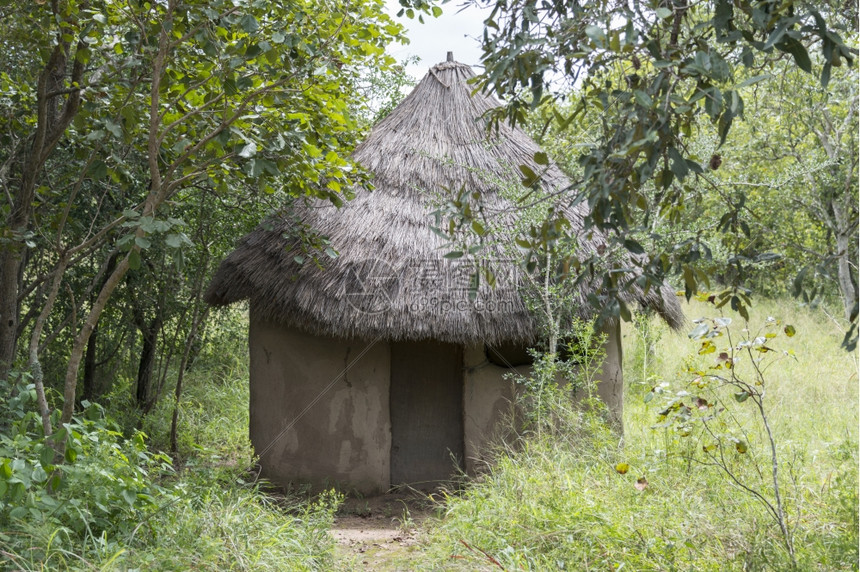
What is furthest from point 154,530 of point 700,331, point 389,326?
point 700,331

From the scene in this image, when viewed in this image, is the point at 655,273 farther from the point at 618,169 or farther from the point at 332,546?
the point at 332,546

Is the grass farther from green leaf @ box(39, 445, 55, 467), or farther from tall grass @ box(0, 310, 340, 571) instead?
green leaf @ box(39, 445, 55, 467)

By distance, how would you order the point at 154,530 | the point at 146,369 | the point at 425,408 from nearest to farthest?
the point at 154,530, the point at 425,408, the point at 146,369

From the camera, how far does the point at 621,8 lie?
239 cm

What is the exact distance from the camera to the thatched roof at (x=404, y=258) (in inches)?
225

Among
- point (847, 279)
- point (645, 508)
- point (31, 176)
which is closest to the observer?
point (645, 508)

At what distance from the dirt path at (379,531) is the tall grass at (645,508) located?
24 centimetres

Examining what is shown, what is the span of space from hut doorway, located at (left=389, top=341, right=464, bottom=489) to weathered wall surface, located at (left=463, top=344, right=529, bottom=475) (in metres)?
0.32

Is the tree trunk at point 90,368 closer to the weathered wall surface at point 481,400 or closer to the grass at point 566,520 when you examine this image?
the grass at point 566,520

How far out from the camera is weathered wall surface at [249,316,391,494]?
6105 mm

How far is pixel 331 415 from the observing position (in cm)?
612

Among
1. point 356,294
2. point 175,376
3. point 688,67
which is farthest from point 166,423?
point 688,67

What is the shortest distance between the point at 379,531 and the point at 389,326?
1366 millimetres

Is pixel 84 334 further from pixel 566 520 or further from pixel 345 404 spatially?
pixel 345 404
